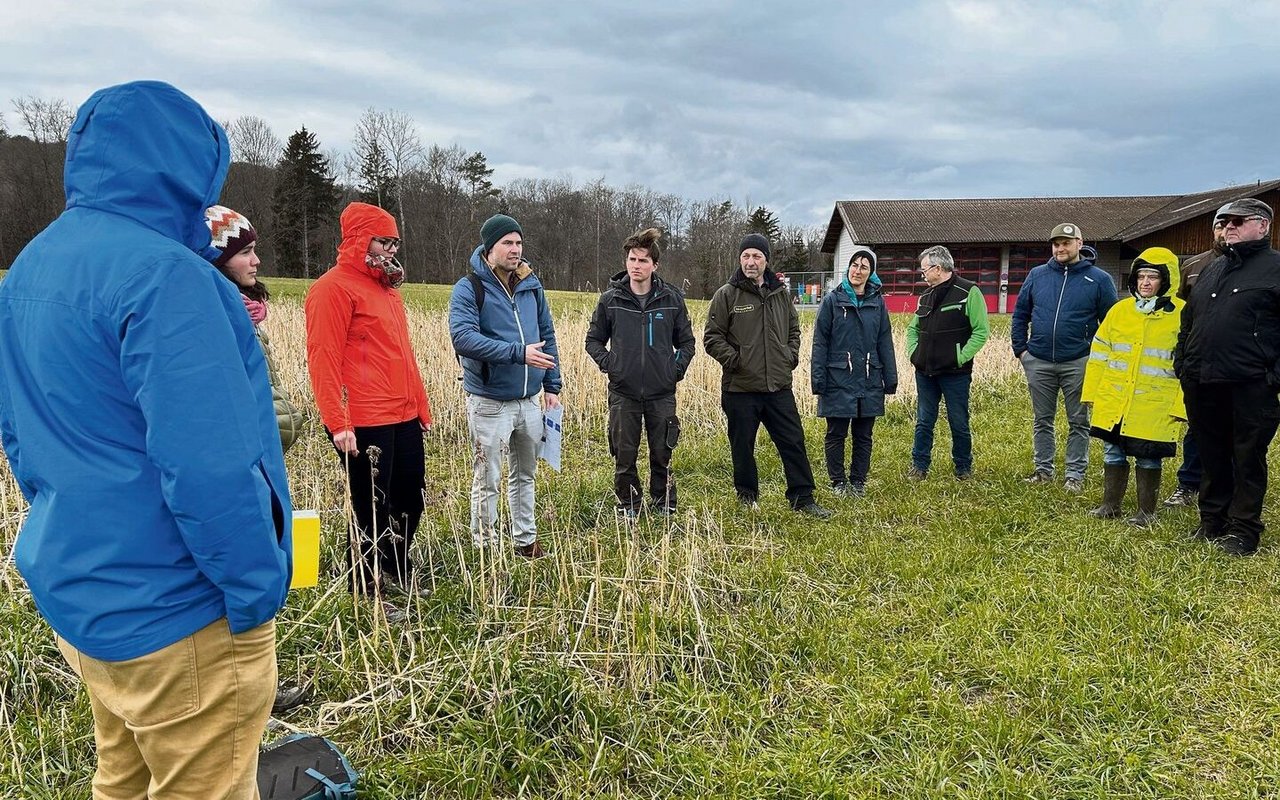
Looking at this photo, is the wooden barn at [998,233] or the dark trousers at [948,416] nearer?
the dark trousers at [948,416]

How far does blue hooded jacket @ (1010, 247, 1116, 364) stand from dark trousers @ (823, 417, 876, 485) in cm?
154

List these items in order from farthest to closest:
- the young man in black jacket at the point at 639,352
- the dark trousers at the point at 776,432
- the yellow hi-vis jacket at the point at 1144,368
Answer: the dark trousers at the point at 776,432 < the young man in black jacket at the point at 639,352 < the yellow hi-vis jacket at the point at 1144,368

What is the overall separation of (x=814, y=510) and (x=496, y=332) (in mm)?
2686

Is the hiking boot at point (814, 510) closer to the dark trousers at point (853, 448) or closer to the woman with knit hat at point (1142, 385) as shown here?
the dark trousers at point (853, 448)

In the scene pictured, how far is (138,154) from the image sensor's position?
4.80ft

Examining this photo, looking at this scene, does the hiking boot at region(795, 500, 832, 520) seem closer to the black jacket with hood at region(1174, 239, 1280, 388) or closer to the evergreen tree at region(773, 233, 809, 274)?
the black jacket with hood at region(1174, 239, 1280, 388)

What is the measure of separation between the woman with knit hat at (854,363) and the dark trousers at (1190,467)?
215 centimetres

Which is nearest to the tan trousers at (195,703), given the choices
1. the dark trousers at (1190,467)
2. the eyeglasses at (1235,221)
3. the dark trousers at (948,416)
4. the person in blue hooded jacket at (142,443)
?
the person in blue hooded jacket at (142,443)

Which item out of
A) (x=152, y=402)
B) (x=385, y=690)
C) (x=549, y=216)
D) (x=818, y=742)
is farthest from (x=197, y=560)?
(x=549, y=216)

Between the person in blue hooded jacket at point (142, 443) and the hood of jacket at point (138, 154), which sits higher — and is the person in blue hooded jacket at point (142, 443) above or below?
below

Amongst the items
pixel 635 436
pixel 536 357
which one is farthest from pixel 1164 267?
pixel 536 357

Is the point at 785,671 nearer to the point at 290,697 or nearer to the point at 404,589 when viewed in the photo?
the point at 404,589

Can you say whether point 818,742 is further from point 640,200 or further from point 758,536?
point 640,200

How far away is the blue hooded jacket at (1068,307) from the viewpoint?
5.84 metres
